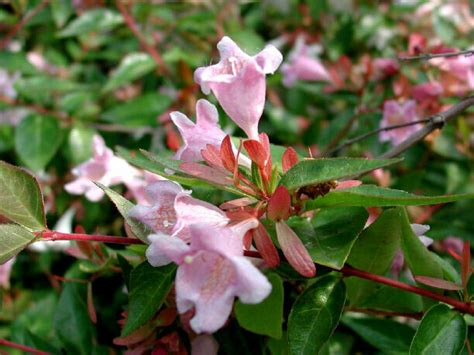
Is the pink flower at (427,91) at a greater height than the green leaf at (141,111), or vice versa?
the pink flower at (427,91)

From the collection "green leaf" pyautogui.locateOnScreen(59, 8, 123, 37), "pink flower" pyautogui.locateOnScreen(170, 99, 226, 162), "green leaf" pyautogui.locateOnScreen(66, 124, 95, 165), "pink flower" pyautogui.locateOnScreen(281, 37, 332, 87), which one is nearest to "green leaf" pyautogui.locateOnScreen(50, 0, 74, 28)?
"green leaf" pyautogui.locateOnScreen(59, 8, 123, 37)

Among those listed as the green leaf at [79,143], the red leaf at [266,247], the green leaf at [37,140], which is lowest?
the green leaf at [79,143]

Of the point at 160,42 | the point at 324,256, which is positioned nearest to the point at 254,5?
the point at 160,42

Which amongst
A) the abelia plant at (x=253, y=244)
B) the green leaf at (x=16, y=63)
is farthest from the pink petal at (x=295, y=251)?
the green leaf at (x=16, y=63)

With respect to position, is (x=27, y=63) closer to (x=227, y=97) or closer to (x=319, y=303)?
(x=227, y=97)

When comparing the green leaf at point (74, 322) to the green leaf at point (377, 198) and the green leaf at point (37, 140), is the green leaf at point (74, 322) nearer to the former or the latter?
the green leaf at point (377, 198)

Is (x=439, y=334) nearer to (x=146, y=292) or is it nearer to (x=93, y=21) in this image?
(x=146, y=292)
